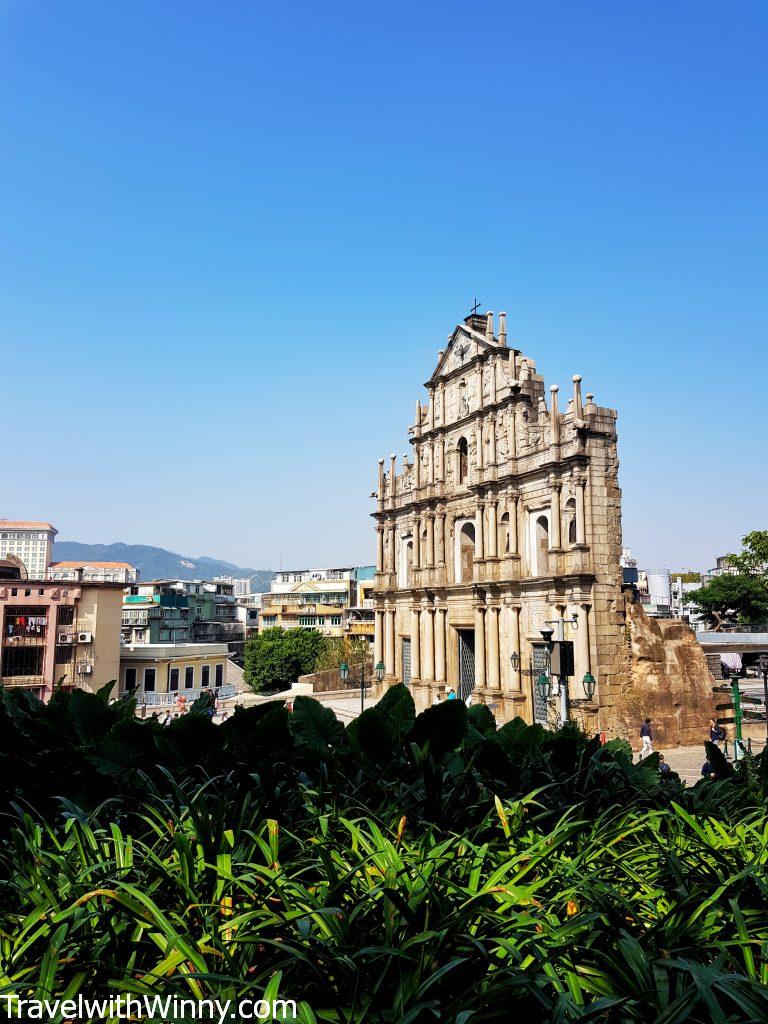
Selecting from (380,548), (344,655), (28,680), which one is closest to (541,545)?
(380,548)

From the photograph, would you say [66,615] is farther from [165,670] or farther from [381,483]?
[381,483]

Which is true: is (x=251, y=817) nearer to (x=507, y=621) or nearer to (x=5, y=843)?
(x=5, y=843)

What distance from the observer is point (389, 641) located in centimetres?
3566

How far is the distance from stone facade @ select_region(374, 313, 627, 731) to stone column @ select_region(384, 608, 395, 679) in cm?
7

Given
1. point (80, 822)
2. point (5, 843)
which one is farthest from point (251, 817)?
point (5, 843)

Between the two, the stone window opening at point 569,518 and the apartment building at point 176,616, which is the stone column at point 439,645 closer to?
the stone window opening at point 569,518

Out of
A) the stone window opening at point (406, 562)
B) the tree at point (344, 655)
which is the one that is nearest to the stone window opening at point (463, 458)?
the stone window opening at point (406, 562)

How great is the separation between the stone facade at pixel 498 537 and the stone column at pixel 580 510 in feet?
0.11

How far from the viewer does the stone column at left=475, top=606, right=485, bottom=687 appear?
28.1 m

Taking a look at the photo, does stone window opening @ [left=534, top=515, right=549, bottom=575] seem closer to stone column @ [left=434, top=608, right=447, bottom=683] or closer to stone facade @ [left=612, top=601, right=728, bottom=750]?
stone facade @ [left=612, top=601, right=728, bottom=750]

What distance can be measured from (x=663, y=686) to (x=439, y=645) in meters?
10.5

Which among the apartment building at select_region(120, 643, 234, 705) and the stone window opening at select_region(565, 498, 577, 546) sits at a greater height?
the stone window opening at select_region(565, 498, 577, 546)

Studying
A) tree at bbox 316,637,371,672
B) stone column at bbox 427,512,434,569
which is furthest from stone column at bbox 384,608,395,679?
tree at bbox 316,637,371,672

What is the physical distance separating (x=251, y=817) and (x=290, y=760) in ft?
3.48
